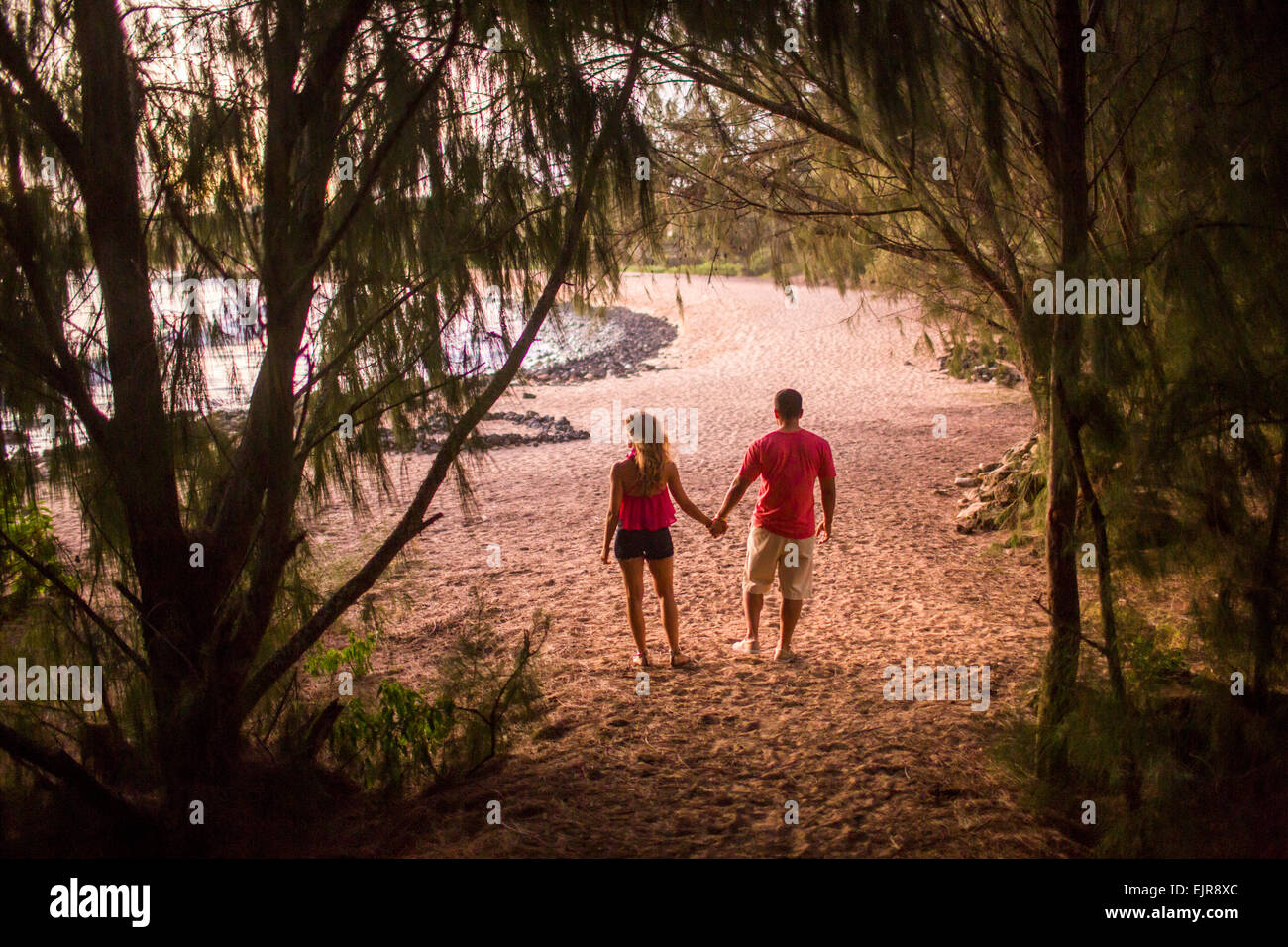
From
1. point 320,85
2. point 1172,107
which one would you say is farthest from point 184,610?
point 1172,107

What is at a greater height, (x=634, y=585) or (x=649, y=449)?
(x=649, y=449)

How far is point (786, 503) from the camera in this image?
219 inches

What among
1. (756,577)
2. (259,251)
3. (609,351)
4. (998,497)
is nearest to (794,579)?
(756,577)

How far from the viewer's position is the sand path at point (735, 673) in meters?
3.83

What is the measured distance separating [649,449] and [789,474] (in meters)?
0.82

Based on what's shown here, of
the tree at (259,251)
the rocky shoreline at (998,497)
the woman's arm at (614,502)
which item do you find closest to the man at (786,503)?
the woman's arm at (614,502)

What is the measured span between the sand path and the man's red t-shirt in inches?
35.4

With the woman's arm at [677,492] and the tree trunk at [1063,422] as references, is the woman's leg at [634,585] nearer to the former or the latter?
the woman's arm at [677,492]

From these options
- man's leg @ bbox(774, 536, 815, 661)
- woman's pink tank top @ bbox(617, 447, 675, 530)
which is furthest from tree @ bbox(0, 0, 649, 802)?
man's leg @ bbox(774, 536, 815, 661)

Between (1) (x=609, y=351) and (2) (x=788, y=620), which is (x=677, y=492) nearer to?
(2) (x=788, y=620)

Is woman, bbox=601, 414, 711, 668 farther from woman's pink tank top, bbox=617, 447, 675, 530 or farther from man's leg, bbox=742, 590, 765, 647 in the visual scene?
man's leg, bbox=742, 590, 765, 647

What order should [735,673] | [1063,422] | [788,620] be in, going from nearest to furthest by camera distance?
[1063,422], [735,673], [788,620]

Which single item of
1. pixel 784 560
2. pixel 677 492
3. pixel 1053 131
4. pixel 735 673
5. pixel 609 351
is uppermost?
pixel 609 351

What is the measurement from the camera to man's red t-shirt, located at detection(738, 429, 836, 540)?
217 inches
